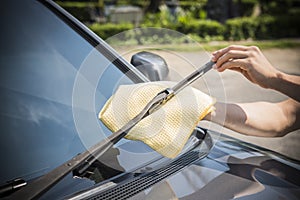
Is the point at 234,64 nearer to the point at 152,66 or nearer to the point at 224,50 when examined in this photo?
the point at 224,50

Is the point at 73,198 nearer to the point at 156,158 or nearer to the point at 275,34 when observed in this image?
the point at 156,158

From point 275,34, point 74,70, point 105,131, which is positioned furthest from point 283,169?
point 275,34

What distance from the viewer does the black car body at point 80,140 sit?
1.10 m

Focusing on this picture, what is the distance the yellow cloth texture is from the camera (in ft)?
3.84

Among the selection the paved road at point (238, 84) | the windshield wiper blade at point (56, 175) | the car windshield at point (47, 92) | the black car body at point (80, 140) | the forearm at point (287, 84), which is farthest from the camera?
the paved road at point (238, 84)

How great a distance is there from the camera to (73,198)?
102 centimetres

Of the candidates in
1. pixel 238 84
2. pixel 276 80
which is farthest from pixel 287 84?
pixel 238 84

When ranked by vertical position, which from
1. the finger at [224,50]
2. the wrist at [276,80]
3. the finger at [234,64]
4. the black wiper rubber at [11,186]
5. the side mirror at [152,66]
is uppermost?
the side mirror at [152,66]

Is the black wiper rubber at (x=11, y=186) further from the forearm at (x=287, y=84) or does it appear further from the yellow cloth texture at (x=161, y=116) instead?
the forearm at (x=287, y=84)

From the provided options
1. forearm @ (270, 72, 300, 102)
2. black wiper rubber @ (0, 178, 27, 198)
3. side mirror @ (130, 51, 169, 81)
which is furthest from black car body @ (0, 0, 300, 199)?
forearm @ (270, 72, 300, 102)

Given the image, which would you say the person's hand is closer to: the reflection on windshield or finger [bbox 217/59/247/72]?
finger [bbox 217/59/247/72]

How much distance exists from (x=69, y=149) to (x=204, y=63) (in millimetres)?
603

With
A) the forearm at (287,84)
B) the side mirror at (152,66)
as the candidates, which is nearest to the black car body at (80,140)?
the side mirror at (152,66)

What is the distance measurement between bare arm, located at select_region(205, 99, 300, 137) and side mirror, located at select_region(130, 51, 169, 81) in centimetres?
40
